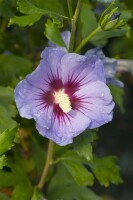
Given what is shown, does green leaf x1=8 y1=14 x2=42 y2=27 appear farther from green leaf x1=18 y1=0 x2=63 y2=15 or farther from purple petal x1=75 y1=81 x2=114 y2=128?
purple petal x1=75 y1=81 x2=114 y2=128

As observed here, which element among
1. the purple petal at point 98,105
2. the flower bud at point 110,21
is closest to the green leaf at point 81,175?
the purple petal at point 98,105

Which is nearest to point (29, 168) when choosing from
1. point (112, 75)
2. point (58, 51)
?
point (112, 75)

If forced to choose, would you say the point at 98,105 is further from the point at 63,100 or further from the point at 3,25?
the point at 3,25

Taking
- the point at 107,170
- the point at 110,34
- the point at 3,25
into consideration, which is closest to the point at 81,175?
the point at 107,170

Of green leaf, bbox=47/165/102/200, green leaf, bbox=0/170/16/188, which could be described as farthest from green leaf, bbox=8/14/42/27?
green leaf, bbox=47/165/102/200

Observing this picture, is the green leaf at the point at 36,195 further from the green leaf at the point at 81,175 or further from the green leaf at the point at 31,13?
the green leaf at the point at 31,13

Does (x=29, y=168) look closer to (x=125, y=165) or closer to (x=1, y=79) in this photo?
(x=1, y=79)

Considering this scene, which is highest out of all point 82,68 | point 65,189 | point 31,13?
point 31,13
